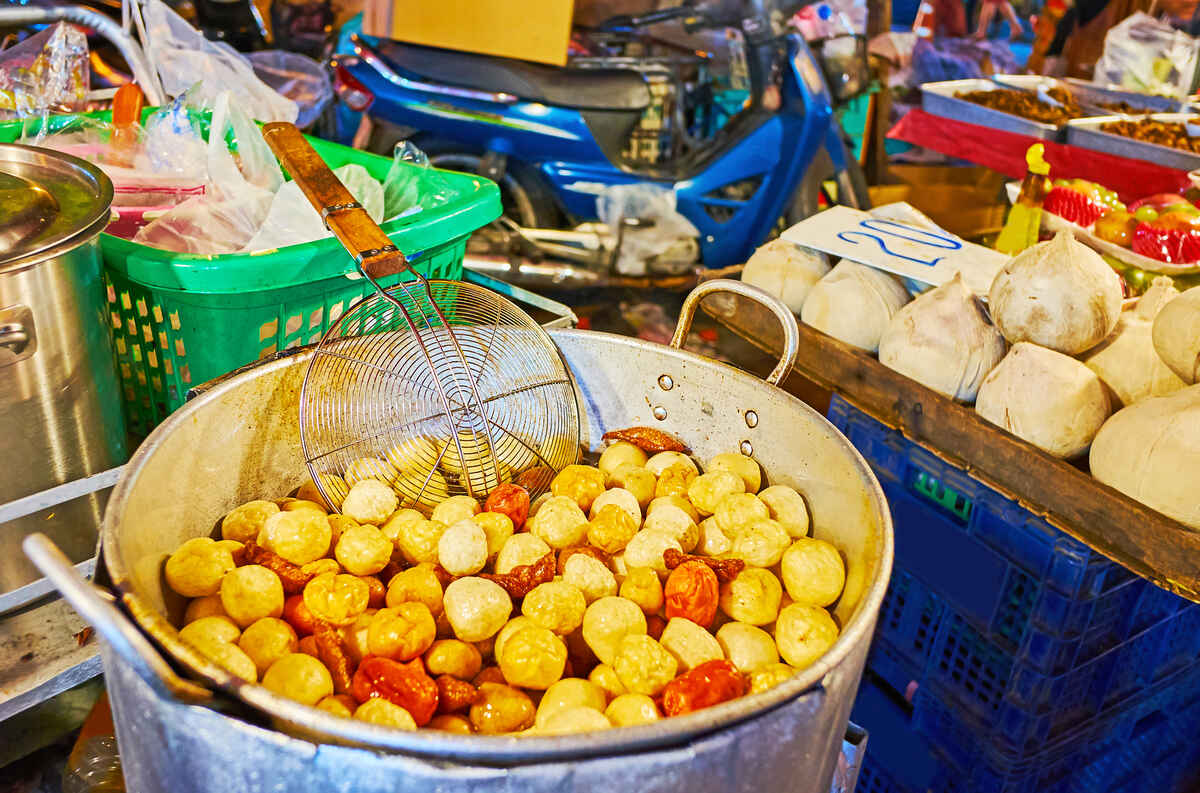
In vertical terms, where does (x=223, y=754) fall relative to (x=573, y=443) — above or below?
above

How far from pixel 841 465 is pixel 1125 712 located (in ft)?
3.17

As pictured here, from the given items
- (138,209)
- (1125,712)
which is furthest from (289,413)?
(1125,712)

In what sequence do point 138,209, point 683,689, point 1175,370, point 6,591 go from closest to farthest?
point 683,689
point 6,591
point 1175,370
point 138,209

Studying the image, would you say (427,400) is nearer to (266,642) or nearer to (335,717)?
(266,642)

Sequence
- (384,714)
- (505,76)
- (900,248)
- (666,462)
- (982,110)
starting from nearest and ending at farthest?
(384,714)
(666,462)
(900,248)
(505,76)
(982,110)

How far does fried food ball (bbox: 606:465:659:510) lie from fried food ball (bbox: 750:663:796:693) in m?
0.39

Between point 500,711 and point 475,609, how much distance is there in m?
0.15

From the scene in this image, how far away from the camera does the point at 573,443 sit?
59.1 inches

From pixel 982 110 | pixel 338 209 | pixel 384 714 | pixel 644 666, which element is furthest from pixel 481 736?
pixel 982 110

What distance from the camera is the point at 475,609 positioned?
1071 mm

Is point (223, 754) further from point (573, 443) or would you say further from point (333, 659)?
point (573, 443)

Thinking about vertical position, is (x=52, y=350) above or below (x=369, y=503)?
above

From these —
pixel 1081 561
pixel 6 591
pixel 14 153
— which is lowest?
pixel 6 591

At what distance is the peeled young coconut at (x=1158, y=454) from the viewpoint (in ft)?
3.97
